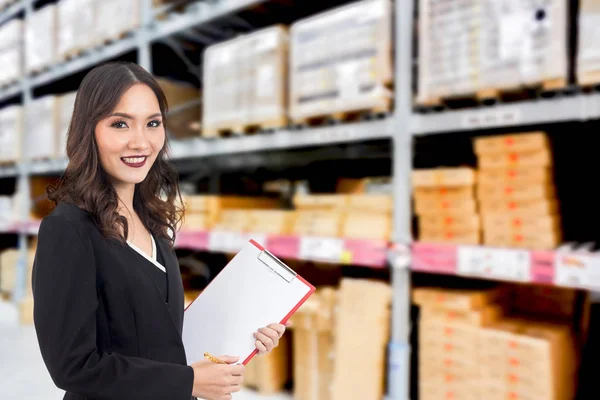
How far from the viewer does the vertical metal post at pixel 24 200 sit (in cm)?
438

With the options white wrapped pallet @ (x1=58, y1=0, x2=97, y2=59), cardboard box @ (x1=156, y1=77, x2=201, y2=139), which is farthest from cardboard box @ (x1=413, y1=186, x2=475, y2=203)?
white wrapped pallet @ (x1=58, y1=0, x2=97, y2=59)

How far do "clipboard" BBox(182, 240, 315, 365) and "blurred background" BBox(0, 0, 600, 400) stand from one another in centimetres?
117

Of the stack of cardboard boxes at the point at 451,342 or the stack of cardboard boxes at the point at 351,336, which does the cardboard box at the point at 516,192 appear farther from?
the stack of cardboard boxes at the point at 351,336

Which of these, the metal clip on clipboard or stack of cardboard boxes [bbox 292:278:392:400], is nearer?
Answer: the metal clip on clipboard

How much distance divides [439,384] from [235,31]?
9.05ft

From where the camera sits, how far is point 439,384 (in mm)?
1908

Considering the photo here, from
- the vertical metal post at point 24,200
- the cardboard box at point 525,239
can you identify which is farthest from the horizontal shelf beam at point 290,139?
the vertical metal post at point 24,200

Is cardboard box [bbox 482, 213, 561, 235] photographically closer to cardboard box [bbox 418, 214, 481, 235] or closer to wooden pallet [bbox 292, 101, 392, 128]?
cardboard box [bbox 418, 214, 481, 235]

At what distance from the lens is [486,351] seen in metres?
1.79

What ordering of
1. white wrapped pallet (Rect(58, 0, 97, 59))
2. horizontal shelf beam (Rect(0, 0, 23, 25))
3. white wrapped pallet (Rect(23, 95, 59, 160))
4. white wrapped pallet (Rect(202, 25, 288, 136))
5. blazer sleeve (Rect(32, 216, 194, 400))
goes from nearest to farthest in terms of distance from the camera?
1. blazer sleeve (Rect(32, 216, 194, 400))
2. white wrapped pallet (Rect(202, 25, 288, 136))
3. white wrapped pallet (Rect(58, 0, 97, 59))
4. white wrapped pallet (Rect(23, 95, 59, 160))
5. horizontal shelf beam (Rect(0, 0, 23, 25))

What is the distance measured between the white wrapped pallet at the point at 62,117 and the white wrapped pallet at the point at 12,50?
1222mm

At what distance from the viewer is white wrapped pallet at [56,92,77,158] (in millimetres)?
3635

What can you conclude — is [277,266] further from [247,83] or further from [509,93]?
[247,83]

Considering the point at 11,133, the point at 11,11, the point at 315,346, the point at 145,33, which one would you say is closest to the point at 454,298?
the point at 315,346
